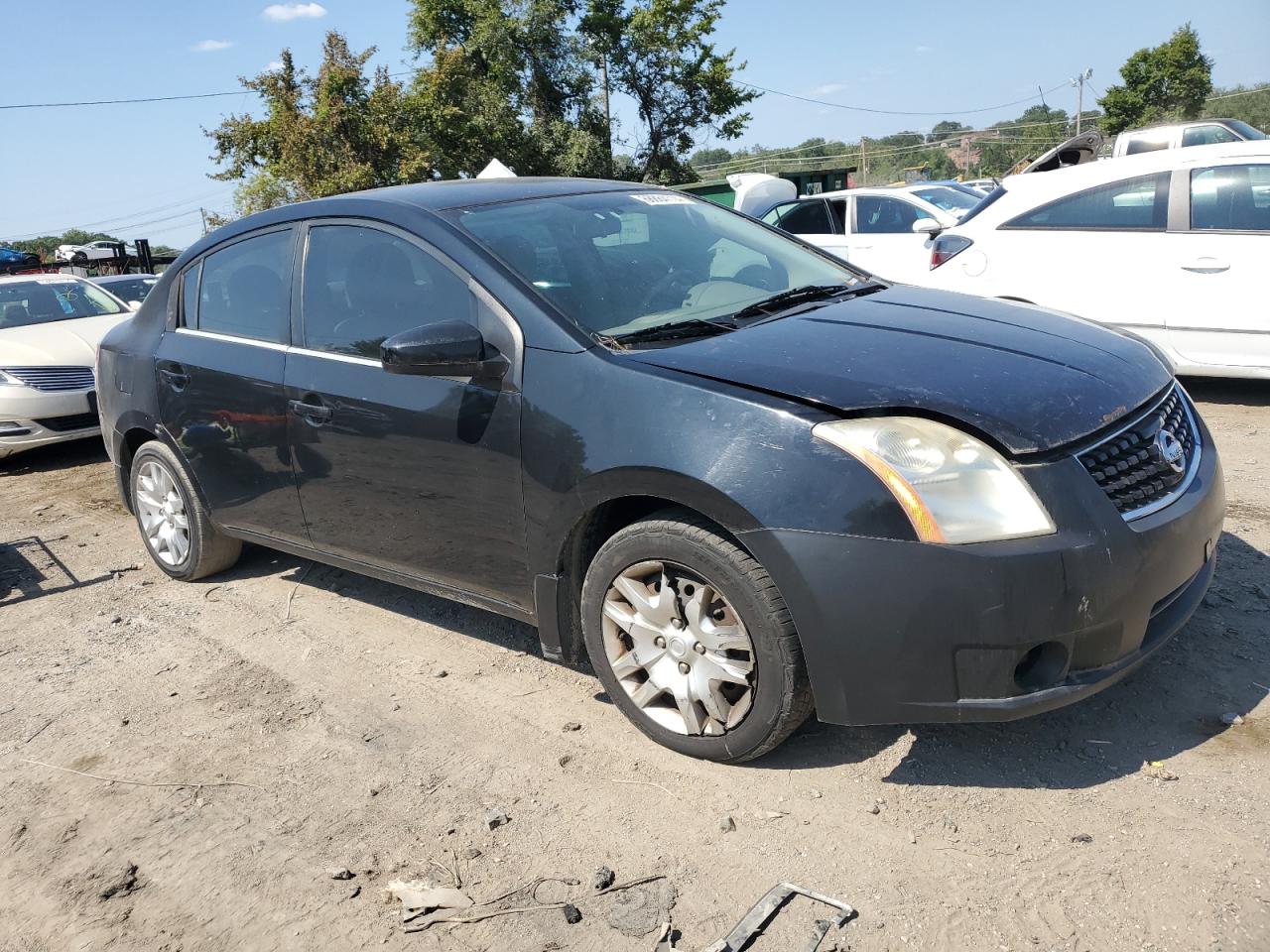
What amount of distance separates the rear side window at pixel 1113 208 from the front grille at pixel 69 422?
7.23 m

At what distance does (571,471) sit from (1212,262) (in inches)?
204

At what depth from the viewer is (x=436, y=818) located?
2.82 metres

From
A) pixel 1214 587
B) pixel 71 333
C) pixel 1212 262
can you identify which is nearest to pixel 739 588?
pixel 1214 587

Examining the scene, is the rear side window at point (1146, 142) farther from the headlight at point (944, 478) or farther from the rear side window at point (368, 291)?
the headlight at point (944, 478)

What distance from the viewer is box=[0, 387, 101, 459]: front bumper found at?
7.67 m

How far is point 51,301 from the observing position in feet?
30.5

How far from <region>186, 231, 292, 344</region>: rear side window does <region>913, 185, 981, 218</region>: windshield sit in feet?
29.7

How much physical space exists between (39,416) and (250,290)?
182 inches

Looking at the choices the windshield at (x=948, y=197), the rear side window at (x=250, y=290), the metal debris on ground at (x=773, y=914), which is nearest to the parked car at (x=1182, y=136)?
the windshield at (x=948, y=197)

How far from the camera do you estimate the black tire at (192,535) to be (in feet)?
15.2

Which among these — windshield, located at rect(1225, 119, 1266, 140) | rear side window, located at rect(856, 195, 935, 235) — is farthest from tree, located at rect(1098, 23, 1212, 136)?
rear side window, located at rect(856, 195, 935, 235)

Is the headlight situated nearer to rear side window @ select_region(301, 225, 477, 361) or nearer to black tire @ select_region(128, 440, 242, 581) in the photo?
rear side window @ select_region(301, 225, 477, 361)

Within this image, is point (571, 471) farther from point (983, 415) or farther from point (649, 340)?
point (983, 415)

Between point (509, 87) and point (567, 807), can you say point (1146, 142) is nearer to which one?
point (567, 807)
